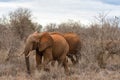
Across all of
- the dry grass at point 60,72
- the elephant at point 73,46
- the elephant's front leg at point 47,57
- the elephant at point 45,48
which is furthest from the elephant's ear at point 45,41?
the elephant at point 73,46

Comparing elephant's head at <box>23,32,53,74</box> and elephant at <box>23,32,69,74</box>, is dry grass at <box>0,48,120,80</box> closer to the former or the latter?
elephant at <box>23,32,69,74</box>

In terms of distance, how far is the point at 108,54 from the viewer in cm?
1484

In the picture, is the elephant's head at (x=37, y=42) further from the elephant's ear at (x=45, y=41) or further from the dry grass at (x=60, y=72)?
the dry grass at (x=60, y=72)

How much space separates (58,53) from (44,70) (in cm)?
146

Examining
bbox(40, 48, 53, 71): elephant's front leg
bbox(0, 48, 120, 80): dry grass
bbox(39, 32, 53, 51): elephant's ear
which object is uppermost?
bbox(39, 32, 53, 51): elephant's ear

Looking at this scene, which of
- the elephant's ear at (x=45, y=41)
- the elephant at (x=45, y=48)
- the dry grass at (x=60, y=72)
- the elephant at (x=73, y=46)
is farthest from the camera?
the elephant at (x=73, y=46)

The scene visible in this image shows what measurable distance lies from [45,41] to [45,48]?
8.9 inches

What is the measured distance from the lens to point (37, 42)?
1223 cm

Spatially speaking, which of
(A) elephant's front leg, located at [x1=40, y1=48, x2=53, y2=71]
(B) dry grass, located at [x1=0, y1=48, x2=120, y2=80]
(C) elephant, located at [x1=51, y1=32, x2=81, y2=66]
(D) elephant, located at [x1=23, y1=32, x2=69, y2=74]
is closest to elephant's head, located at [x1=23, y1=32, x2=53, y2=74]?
(D) elephant, located at [x1=23, y1=32, x2=69, y2=74]

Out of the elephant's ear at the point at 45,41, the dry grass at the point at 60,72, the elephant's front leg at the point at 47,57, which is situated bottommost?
the dry grass at the point at 60,72

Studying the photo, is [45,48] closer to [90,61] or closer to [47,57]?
[47,57]

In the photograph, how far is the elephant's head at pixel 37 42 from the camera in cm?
1191

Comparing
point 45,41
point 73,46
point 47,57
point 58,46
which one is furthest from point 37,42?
point 73,46

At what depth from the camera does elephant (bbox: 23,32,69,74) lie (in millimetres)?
12038
